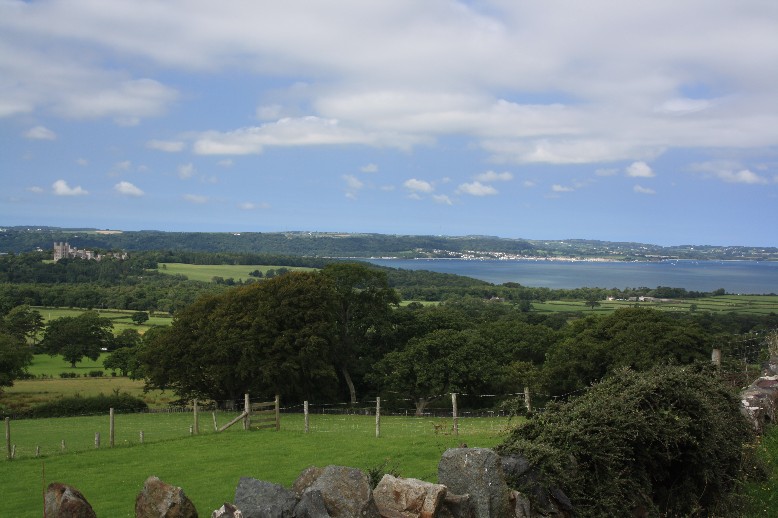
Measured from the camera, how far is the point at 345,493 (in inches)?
253

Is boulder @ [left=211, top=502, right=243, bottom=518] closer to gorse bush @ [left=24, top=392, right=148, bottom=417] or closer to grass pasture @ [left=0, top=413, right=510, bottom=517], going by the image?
grass pasture @ [left=0, top=413, right=510, bottom=517]

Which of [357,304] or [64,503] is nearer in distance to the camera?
[64,503]

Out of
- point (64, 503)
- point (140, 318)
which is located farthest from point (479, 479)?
point (140, 318)

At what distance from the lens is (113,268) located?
492 ft

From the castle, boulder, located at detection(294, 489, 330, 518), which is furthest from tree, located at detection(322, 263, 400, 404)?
the castle

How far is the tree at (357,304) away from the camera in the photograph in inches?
1740

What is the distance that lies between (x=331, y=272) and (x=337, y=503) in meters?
38.4

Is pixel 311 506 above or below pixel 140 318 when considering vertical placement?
above

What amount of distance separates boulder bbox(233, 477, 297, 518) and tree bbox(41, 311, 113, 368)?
213ft

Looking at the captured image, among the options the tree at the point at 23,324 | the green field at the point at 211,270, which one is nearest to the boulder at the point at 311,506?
the tree at the point at 23,324

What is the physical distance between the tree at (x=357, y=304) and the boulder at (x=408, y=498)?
1449 inches

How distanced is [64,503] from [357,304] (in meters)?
39.2

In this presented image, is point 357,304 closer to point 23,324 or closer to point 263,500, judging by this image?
point 263,500

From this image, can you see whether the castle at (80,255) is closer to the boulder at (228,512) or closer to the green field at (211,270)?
the green field at (211,270)
